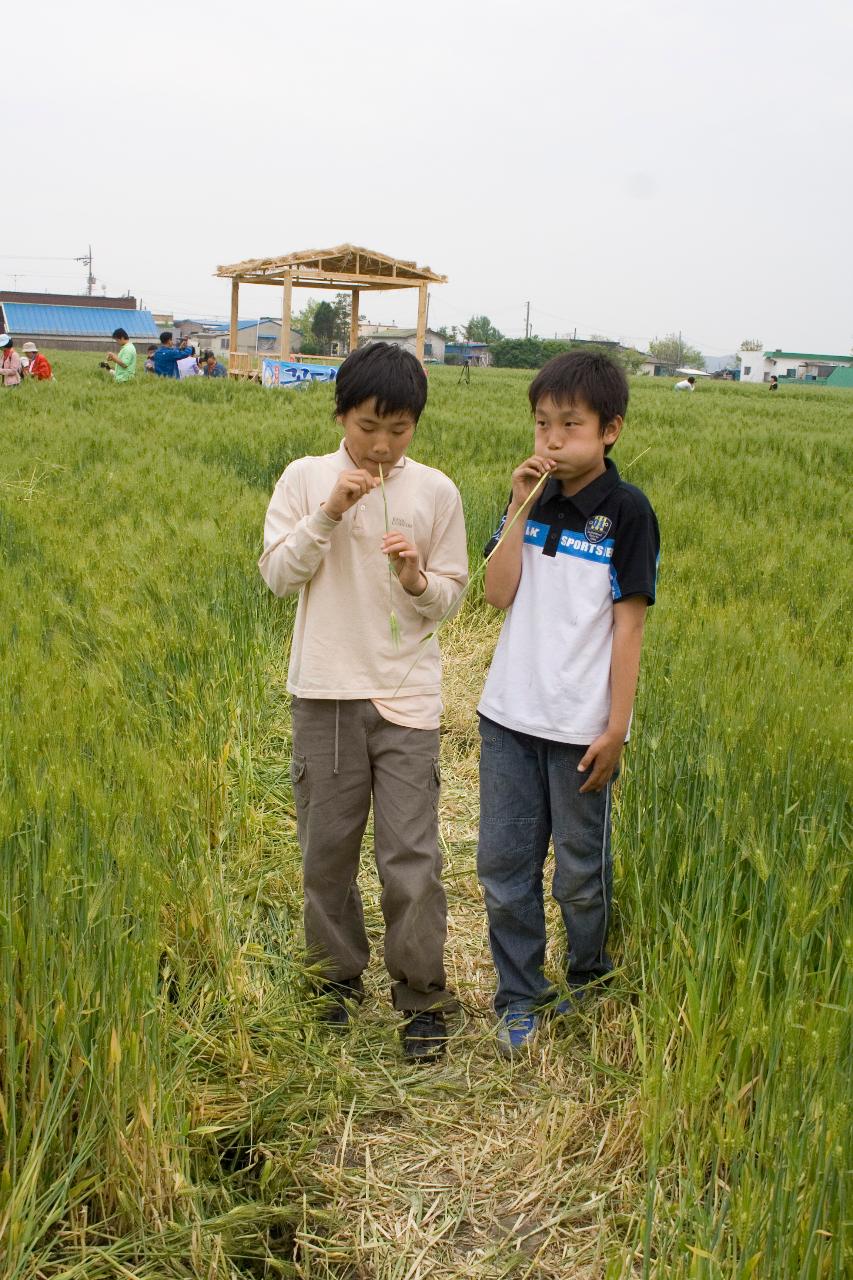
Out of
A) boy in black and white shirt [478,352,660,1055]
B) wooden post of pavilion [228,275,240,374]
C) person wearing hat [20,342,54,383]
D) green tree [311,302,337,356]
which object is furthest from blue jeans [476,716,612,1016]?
green tree [311,302,337,356]

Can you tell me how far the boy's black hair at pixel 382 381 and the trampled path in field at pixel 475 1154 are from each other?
1350 mm

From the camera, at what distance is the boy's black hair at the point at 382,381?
2279 mm

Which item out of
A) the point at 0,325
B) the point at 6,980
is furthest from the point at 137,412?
the point at 0,325

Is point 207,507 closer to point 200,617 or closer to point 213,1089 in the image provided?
point 200,617

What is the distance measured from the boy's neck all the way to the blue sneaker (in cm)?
116

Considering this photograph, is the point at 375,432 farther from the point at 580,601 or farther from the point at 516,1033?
the point at 516,1033

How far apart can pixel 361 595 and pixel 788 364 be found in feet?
351

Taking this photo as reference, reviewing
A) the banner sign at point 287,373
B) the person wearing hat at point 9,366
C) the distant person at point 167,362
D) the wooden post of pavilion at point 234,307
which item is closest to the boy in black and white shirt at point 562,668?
the person wearing hat at point 9,366

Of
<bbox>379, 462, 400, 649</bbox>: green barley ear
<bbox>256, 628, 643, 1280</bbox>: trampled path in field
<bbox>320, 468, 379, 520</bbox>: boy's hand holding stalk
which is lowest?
<bbox>256, 628, 643, 1280</bbox>: trampled path in field

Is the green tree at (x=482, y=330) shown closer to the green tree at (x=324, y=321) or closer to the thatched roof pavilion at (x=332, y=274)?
the green tree at (x=324, y=321)

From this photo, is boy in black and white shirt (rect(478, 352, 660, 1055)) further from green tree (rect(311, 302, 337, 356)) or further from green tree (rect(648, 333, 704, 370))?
green tree (rect(648, 333, 704, 370))

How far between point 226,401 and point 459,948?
13.1 meters

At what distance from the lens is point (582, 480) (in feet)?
7.81

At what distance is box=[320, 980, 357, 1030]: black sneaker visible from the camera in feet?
8.38
